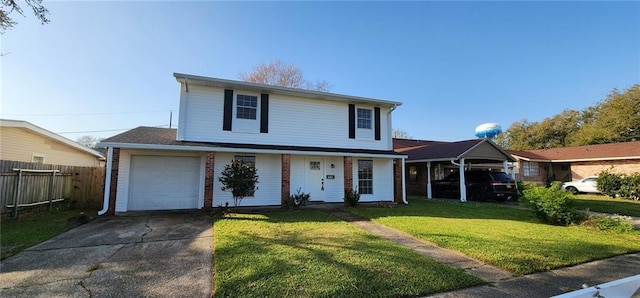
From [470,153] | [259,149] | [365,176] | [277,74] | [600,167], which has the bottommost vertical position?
[365,176]

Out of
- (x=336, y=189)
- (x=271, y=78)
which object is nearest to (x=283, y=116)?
(x=336, y=189)

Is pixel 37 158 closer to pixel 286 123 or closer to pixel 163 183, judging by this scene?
pixel 163 183

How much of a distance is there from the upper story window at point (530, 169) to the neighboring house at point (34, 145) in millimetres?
31471

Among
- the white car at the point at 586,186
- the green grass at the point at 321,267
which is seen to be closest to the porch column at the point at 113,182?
the green grass at the point at 321,267

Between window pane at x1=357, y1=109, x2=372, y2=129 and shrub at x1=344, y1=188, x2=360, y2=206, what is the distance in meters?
3.23

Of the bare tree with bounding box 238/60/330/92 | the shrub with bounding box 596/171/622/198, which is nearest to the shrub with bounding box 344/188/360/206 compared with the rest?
the bare tree with bounding box 238/60/330/92

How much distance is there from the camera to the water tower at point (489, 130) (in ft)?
110

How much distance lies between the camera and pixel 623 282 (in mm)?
2904

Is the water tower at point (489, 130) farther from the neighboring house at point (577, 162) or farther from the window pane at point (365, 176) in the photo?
the window pane at point (365, 176)

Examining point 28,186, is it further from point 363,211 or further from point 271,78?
point 271,78

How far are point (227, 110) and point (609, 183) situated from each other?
885 inches

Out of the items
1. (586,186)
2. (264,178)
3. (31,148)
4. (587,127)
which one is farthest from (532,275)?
(587,127)

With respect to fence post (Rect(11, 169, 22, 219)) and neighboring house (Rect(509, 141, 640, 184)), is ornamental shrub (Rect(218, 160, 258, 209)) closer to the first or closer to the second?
fence post (Rect(11, 169, 22, 219))

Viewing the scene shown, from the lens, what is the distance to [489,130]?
33906 millimetres
